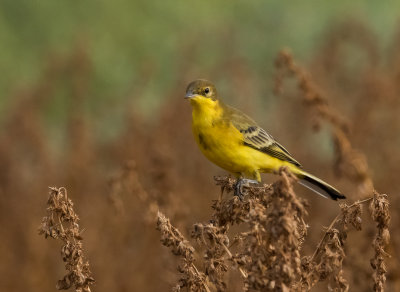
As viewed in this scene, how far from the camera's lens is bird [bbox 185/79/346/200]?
5.80 metres

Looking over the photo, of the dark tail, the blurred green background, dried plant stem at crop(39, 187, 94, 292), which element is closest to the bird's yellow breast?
the dark tail

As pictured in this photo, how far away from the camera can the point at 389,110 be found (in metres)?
8.52

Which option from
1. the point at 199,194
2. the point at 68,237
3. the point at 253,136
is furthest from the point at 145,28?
the point at 68,237

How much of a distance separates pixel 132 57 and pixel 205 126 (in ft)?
39.1

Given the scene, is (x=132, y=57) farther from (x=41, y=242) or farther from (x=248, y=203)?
(x=248, y=203)

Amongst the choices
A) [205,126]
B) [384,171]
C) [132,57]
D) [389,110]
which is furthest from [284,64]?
[132,57]

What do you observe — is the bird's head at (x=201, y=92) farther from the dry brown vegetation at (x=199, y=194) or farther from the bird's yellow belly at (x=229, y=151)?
the dry brown vegetation at (x=199, y=194)

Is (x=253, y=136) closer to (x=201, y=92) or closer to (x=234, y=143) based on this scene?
(x=234, y=143)

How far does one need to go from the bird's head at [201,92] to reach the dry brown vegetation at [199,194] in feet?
1.63

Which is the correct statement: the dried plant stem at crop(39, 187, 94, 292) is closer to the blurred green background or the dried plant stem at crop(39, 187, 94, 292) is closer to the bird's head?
the bird's head

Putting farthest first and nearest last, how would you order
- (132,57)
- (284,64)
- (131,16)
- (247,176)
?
(131,16), (132,57), (247,176), (284,64)

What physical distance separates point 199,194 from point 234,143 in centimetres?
212

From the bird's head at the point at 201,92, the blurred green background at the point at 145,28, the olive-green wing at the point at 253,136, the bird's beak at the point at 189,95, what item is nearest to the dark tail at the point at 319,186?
the olive-green wing at the point at 253,136

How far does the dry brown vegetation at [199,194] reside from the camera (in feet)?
10.7
